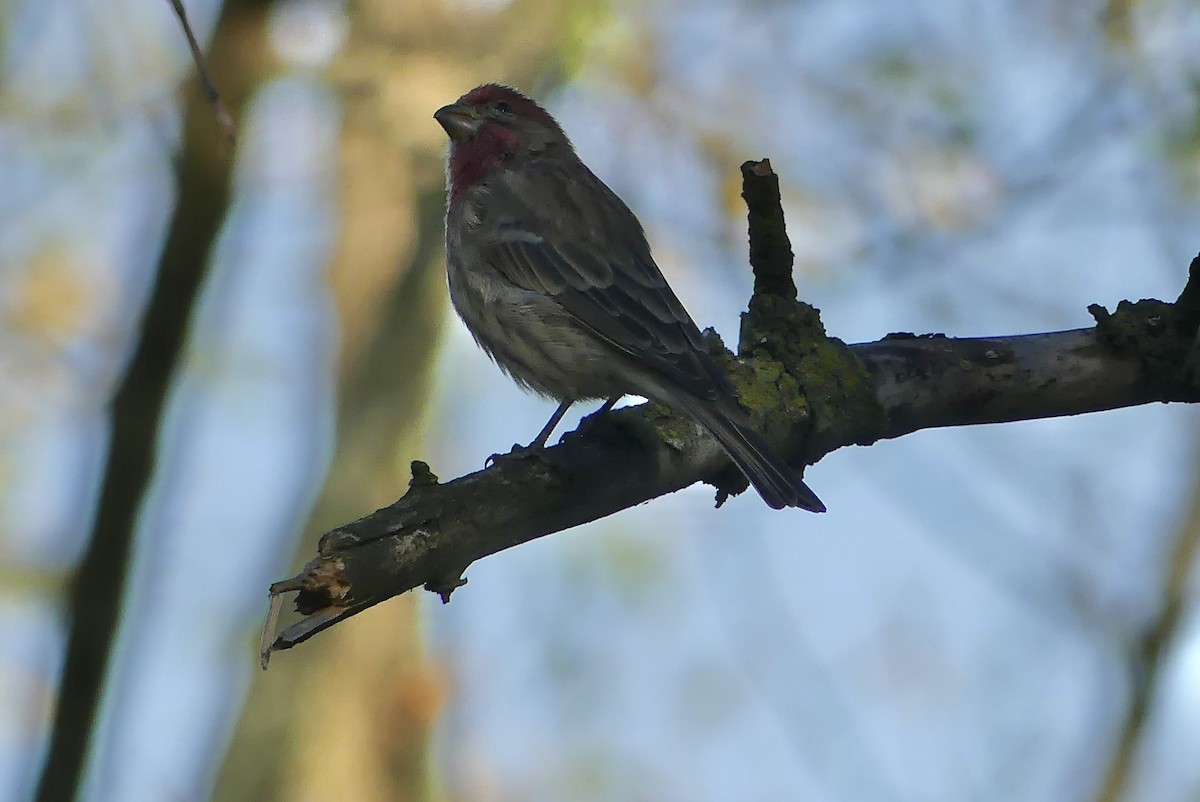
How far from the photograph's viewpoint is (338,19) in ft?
28.4

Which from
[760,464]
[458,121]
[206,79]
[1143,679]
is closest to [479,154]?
[458,121]

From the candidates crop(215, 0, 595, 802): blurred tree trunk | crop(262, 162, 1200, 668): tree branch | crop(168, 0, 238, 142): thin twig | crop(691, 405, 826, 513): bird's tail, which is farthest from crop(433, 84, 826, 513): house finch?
crop(215, 0, 595, 802): blurred tree trunk

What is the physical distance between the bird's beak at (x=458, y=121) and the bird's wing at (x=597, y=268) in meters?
0.59

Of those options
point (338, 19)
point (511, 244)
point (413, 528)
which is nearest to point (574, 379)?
point (511, 244)

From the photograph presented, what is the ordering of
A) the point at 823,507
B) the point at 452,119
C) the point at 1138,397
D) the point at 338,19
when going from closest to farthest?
the point at 823,507, the point at 1138,397, the point at 452,119, the point at 338,19

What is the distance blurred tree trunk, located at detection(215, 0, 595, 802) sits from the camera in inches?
395

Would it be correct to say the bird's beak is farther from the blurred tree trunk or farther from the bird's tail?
the bird's tail

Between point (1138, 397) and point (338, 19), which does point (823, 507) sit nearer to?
point (1138, 397)

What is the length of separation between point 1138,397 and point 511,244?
2.88m

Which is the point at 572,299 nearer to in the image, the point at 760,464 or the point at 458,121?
the point at 760,464

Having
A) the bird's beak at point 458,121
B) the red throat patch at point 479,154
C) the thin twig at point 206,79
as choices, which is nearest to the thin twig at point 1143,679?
the red throat patch at point 479,154

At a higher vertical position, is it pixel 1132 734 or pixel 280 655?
pixel 280 655

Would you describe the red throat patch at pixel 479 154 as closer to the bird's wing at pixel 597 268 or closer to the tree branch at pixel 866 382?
the bird's wing at pixel 597 268

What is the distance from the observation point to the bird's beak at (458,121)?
7637 millimetres
